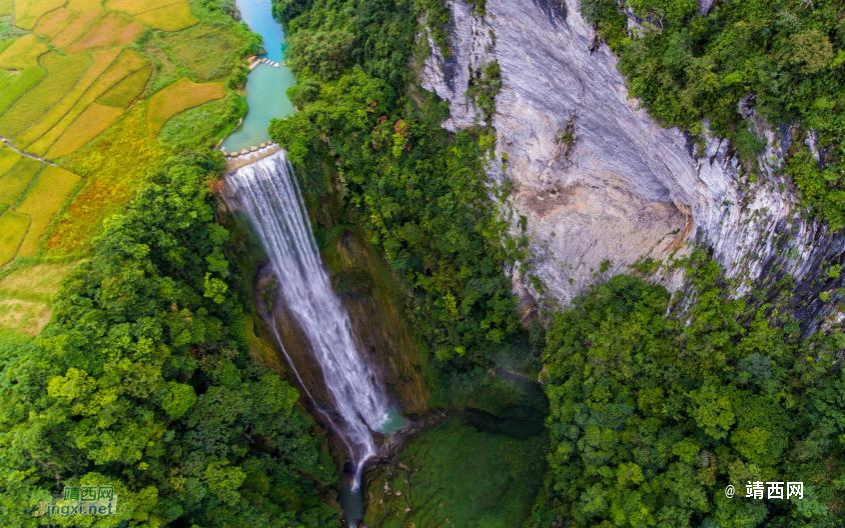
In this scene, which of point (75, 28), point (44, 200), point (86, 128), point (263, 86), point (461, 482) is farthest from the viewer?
point (75, 28)

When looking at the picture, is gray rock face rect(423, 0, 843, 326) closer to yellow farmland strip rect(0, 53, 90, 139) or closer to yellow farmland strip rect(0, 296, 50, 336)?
yellow farmland strip rect(0, 53, 90, 139)

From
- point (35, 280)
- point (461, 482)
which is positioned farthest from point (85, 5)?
point (461, 482)

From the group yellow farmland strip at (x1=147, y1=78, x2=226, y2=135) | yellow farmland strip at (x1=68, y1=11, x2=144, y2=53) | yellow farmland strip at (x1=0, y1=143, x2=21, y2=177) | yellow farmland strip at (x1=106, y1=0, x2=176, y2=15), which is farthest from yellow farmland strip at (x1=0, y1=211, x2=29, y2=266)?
yellow farmland strip at (x1=106, y1=0, x2=176, y2=15)

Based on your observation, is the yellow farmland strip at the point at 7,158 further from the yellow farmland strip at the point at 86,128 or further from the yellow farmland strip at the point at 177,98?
the yellow farmland strip at the point at 177,98

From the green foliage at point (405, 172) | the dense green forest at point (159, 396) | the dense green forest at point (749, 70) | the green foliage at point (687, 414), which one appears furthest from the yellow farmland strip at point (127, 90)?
the green foliage at point (687, 414)

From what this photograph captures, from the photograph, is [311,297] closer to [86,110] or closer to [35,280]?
[35,280]

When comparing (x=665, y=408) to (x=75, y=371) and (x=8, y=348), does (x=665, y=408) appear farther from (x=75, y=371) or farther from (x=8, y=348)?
(x=8, y=348)
